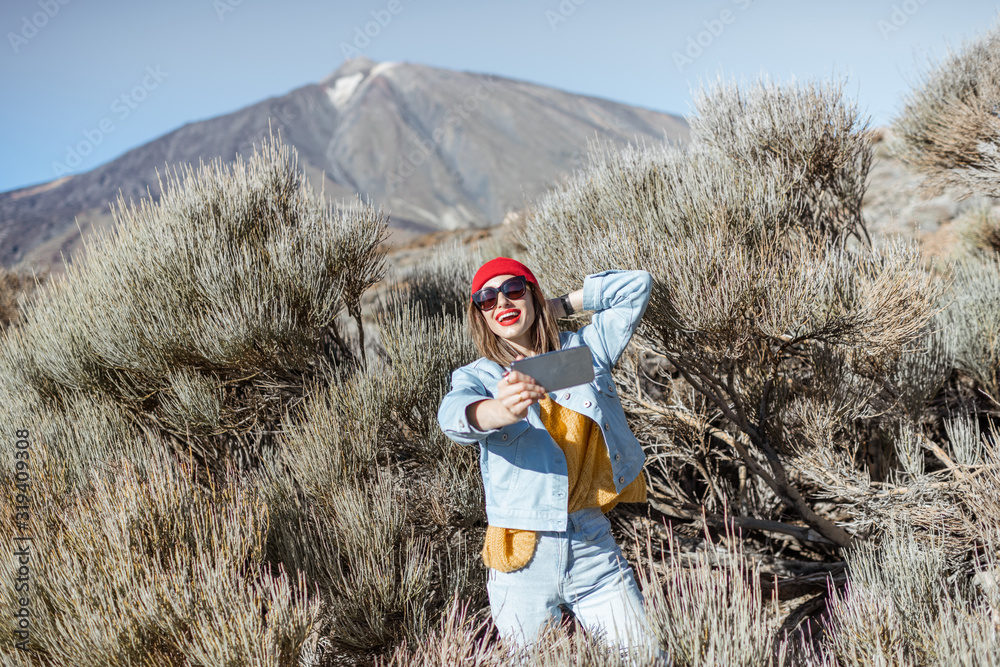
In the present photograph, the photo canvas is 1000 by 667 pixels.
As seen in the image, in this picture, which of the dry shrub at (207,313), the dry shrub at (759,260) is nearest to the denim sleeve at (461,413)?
the dry shrub at (759,260)

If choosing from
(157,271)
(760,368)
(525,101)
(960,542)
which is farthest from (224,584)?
(525,101)

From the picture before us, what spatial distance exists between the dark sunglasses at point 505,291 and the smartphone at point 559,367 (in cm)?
50

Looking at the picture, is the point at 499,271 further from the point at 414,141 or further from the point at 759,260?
the point at 414,141

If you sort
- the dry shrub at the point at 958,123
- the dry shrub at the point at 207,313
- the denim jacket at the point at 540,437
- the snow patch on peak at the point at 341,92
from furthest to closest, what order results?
the snow patch on peak at the point at 341,92, the dry shrub at the point at 958,123, the dry shrub at the point at 207,313, the denim jacket at the point at 540,437

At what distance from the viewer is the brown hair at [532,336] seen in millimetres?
2127

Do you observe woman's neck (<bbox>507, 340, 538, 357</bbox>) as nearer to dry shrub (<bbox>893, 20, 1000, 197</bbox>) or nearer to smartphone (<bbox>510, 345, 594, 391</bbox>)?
smartphone (<bbox>510, 345, 594, 391</bbox>)

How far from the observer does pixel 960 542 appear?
3055 mm

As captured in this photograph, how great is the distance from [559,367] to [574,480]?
60 cm

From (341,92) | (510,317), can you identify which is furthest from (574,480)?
(341,92)

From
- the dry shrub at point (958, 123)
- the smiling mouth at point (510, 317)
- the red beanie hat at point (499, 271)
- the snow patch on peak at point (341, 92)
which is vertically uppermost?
the snow patch on peak at point (341, 92)

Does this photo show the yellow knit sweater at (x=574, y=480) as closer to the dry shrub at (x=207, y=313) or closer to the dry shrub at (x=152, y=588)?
the dry shrub at (x=152, y=588)

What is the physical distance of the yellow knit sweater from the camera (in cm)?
195

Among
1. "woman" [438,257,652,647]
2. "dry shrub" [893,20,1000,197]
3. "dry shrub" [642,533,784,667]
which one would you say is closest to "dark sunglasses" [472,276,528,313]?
"woman" [438,257,652,647]

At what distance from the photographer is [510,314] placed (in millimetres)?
2072
